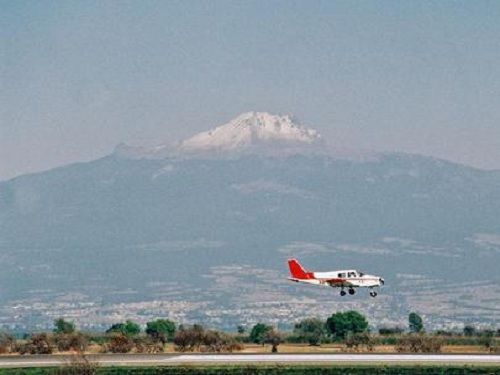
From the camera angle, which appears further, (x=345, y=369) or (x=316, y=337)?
(x=316, y=337)

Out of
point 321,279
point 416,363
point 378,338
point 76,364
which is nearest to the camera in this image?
point 76,364

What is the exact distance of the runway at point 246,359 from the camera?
14888cm

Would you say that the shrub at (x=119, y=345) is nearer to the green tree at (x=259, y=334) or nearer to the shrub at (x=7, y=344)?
the shrub at (x=7, y=344)

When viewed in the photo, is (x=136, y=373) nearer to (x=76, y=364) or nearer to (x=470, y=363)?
(x=76, y=364)

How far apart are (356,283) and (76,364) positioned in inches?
1363

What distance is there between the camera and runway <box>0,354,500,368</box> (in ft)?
488

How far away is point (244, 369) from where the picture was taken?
462 feet

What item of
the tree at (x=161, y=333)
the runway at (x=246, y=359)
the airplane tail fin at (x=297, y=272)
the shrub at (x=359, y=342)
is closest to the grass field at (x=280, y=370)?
the runway at (x=246, y=359)

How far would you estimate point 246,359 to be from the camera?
15288cm

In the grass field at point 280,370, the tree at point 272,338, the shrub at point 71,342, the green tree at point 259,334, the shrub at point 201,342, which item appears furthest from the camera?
the green tree at point 259,334

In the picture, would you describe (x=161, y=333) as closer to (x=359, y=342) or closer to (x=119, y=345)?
(x=119, y=345)

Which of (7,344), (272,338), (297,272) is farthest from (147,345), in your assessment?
(297,272)

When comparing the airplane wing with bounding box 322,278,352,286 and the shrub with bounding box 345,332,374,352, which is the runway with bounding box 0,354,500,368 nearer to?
the airplane wing with bounding box 322,278,352,286

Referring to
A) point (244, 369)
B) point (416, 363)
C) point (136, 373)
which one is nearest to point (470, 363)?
point (416, 363)
